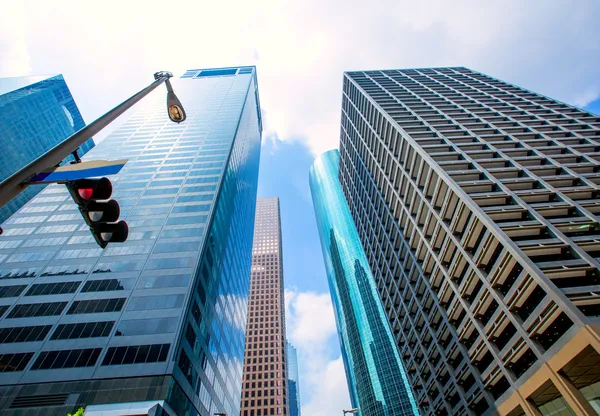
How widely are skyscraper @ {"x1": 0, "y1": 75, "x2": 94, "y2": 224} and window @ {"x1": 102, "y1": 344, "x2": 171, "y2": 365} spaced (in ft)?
250

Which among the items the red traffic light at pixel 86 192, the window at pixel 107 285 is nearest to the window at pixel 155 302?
the window at pixel 107 285

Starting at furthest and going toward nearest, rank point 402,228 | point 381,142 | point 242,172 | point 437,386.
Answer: point 242,172 < point 381,142 < point 402,228 < point 437,386

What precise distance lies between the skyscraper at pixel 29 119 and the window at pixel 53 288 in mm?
60361

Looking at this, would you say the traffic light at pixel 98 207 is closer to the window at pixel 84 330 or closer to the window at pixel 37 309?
the window at pixel 84 330

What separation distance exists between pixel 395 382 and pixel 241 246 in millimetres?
85316

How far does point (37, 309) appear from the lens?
38.6 metres

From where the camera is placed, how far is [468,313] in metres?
36.1

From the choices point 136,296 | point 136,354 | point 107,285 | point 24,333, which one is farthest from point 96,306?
point 136,354

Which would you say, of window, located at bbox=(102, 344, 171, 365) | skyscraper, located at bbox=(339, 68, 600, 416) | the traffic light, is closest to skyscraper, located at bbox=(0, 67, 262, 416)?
window, located at bbox=(102, 344, 171, 365)

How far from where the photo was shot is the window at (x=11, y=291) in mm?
40500

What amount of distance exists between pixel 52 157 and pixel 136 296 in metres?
37.8

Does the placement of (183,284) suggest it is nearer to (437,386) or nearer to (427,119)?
(437,386)

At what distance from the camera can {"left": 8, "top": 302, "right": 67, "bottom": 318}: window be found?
1500 inches

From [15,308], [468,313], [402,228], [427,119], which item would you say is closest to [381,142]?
[427,119]
